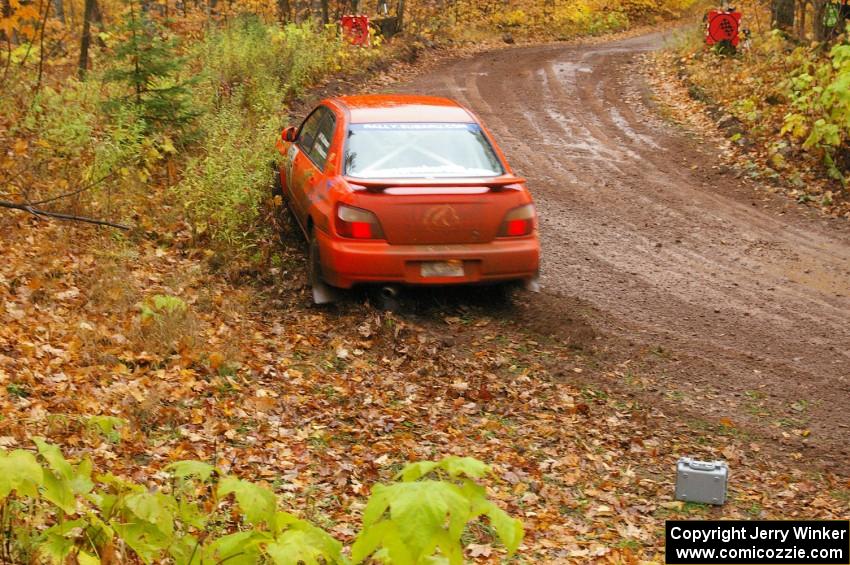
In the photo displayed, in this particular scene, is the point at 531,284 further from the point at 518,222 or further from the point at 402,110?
the point at 402,110

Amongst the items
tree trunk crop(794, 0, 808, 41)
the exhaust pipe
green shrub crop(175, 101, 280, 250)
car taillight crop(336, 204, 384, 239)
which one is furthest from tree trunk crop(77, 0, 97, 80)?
tree trunk crop(794, 0, 808, 41)

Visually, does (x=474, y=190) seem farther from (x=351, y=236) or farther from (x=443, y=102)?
(x=443, y=102)

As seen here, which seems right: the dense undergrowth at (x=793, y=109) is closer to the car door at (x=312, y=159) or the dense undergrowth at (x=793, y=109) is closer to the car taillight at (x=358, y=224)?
the car door at (x=312, y=159)

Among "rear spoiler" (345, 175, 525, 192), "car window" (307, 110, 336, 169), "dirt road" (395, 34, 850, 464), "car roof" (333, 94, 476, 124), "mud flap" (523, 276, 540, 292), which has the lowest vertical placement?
"dirt road" (395, 34, 850, 464)

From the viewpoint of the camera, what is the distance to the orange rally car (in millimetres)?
8125

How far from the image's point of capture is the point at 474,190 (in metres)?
8.23

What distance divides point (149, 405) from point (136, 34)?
6305mm

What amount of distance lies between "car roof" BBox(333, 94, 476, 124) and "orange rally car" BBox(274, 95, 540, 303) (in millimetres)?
63

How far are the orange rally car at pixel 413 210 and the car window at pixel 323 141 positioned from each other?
0.18ft

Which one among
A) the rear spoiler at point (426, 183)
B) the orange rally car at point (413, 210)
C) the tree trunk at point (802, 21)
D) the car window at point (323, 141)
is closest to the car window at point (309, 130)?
the car window at point (323, 141)

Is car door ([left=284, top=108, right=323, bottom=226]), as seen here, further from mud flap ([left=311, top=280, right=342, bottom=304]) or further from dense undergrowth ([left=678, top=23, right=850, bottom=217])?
dense undergrowth ([left=678, top=23, right=850, bottom=217])

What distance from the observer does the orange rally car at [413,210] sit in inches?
320

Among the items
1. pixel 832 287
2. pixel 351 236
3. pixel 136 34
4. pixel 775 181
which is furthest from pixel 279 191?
pixel 775 181

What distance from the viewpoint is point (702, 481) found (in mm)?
5703
